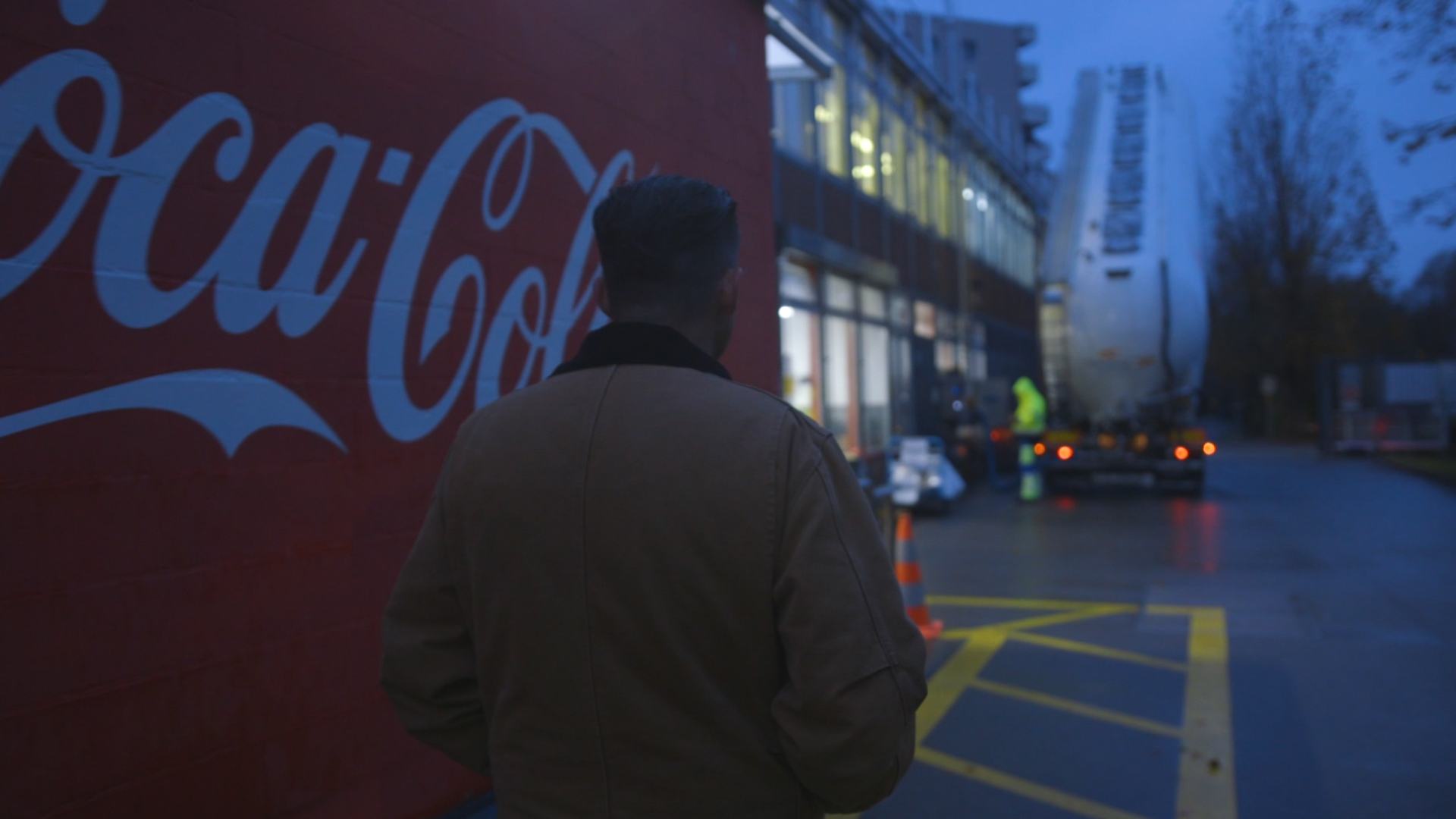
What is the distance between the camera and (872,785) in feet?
5.32

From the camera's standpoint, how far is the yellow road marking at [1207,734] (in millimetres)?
4453

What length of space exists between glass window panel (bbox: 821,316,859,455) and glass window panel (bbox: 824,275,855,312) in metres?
0.21

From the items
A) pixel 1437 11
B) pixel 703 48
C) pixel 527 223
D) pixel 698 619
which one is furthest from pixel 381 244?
pixel 1437 11

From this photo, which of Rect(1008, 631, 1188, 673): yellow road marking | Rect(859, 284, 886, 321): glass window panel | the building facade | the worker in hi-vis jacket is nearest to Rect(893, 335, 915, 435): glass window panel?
the building facade

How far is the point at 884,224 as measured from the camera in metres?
20.1

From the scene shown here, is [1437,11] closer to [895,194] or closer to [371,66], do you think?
[895,194]

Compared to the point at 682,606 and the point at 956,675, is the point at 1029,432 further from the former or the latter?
the point at 682,606

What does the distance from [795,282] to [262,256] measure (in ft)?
39.5

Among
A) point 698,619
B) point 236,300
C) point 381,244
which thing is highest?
point 381,244

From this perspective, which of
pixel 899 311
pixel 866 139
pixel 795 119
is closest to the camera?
pixel 795 119

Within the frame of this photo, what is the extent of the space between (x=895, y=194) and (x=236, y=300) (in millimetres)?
18959

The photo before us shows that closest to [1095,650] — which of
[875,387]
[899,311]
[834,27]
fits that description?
[875,387]

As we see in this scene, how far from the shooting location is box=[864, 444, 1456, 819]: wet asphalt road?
4.61m

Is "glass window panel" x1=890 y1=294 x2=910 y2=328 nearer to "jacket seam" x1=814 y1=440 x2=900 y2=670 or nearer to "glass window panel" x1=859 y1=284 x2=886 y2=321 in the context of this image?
"glass window panel" x1=859 y1=284 x2=886 y2=321
